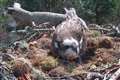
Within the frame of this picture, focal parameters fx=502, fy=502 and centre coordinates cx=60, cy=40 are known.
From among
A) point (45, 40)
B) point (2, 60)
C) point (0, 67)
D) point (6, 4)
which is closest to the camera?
point (0, 67)

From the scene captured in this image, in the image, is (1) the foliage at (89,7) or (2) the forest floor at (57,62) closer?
(2) the forest floor at (57,62)

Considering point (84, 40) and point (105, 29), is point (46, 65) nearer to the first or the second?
point (84, 40)

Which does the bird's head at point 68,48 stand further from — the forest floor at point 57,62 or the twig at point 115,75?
the twig at point 115,75

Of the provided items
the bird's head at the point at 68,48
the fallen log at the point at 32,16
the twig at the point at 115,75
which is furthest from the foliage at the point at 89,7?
the twig at the point at 115,75

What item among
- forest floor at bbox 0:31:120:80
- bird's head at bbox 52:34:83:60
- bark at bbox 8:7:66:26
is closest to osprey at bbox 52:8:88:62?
bird's head at bbox 52:34:83:60

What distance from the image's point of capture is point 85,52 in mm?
8531

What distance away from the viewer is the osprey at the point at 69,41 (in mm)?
7977

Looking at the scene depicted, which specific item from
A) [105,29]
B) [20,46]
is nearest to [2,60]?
[20,46]

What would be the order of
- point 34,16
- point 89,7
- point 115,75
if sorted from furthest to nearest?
1. point 89,7
2. point 34,16
3. point 115,75

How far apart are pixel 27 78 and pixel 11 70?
0.91 ft

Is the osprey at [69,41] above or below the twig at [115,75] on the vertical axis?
above

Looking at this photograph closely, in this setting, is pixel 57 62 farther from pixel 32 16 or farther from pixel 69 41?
pixel 32 16

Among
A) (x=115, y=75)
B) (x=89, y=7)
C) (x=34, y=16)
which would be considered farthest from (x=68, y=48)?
(x=89, y=7)

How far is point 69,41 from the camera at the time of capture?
8.05 metres
